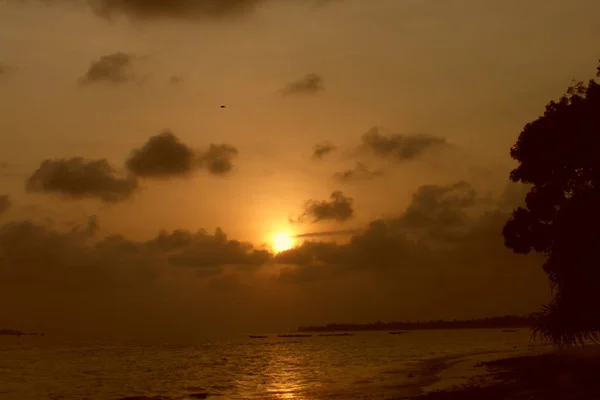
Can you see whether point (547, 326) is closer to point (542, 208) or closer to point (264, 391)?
point (542, 208)

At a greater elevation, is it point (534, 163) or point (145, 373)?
point (534, 163)

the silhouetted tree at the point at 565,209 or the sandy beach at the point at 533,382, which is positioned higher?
the silhouetted tree at the point at 565,209

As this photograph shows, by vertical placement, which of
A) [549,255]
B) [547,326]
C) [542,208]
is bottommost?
[547,326]

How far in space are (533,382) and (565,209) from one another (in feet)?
38.0

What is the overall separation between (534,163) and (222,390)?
3221 cm

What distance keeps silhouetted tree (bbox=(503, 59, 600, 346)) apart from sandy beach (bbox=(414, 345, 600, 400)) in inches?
117

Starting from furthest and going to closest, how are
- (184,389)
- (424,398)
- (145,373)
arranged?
(145,373), (184,389), (424,398)

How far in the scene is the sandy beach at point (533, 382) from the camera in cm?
3333

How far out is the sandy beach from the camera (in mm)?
33331

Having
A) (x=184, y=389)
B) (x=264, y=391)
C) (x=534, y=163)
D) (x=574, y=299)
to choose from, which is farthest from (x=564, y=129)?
(x=184, y=389)

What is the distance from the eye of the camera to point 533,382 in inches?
1542

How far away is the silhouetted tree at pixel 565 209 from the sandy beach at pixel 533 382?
2967 millimetres

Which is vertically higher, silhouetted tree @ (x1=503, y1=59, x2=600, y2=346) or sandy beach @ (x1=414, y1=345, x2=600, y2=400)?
silhouetted tree @ (x1=503, y1=59, x2=600, y2=346)

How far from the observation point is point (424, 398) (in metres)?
36.0
